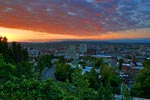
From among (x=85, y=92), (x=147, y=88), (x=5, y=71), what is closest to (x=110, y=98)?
(x=85, y=92)

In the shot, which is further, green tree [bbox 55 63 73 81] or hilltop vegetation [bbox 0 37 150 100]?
green tree [bbox 55 63 73 81]

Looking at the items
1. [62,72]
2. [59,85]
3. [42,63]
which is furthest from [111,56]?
[59,85]

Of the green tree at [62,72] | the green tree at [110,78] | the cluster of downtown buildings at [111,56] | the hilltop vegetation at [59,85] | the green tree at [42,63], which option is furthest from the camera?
the green tree at [42,63]

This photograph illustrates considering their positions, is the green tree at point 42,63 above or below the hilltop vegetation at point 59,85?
below

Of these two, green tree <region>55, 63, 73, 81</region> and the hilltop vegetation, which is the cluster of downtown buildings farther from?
the hilltop vegetation

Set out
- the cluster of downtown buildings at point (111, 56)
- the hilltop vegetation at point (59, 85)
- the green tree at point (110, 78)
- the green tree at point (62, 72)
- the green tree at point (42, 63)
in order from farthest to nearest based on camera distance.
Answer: the green tree at point (42, 63) → the green tree at point (62, 72) → the green tree at point (110, 78) → the cluster of downtown buildings at point (111, 56) → the hilltop vegetation at point (59, 85)

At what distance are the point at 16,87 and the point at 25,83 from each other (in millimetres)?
171

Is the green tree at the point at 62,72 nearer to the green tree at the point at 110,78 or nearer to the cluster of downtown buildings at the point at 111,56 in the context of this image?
the cluster of downtown buildings at the point at 111,56

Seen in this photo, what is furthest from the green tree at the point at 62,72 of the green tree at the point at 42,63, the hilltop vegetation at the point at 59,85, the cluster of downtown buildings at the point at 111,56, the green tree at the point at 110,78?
the green tree at the point at 110,78

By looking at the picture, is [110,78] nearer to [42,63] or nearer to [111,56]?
[42,63]

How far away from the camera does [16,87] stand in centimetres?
487

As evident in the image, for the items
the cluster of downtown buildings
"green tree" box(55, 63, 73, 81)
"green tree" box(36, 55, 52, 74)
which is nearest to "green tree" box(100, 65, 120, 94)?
the cluster of downtown buildings

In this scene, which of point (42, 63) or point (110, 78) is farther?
point (42, 63)

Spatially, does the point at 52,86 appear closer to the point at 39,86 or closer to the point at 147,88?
the point at 39,86
